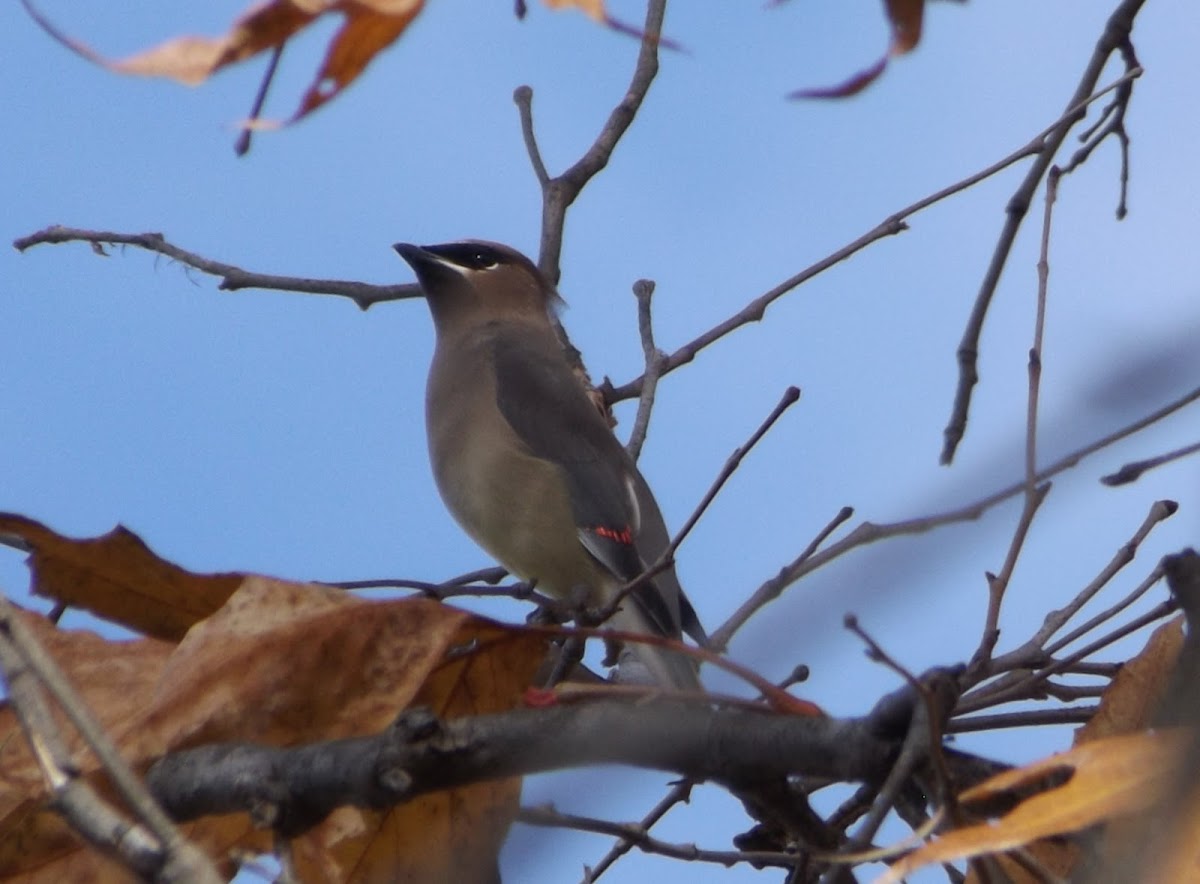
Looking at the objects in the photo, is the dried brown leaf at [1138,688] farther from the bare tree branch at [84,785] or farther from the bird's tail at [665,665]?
the bird's tail at [665,665]

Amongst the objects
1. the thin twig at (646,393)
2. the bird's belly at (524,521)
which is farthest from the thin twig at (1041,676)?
the bird's belly at (524,521)

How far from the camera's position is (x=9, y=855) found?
1.53m

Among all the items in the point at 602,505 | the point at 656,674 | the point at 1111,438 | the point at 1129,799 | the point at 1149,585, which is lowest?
the point at 1129,799

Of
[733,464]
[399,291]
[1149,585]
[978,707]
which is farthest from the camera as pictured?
[399,291]

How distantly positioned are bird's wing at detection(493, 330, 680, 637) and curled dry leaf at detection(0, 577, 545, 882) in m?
2.47

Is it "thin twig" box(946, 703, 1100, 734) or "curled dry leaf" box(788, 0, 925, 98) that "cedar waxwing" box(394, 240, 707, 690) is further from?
"curled dry leaf" box(788, 0, 925, 98)

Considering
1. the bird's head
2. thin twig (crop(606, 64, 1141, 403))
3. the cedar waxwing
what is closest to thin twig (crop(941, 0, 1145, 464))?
thin twig (crop(606, 64, 1141, 403))

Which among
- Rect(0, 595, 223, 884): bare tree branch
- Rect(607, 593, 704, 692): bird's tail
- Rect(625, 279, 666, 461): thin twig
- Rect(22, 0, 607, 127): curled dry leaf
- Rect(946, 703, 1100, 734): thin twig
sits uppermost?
Rect(625, 279, 666, 461): thin twig

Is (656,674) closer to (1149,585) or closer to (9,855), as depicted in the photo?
A: (1149,585)

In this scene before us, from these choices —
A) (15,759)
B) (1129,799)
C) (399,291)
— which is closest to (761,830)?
(15,759)

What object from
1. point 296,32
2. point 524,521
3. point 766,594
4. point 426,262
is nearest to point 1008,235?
point 766,594

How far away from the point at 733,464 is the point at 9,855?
4.09 ft

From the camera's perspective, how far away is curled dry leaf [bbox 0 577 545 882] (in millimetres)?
1523

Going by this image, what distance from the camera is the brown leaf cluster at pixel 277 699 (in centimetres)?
152
